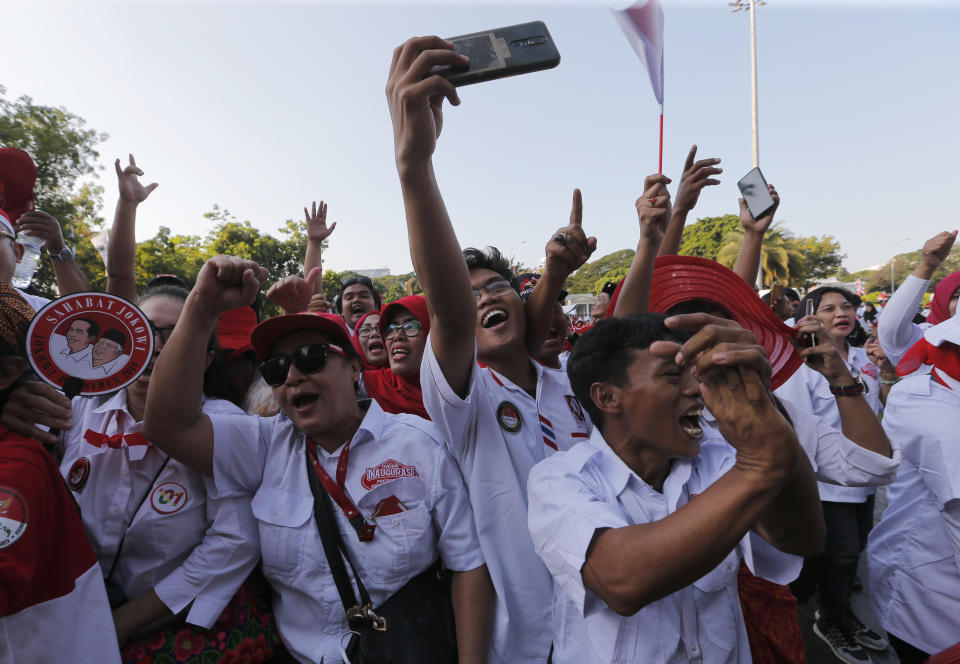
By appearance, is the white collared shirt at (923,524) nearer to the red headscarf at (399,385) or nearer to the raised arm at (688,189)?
the raised arm at (688,189)

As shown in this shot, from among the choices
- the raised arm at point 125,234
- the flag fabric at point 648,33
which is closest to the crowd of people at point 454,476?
the raised arm at point 125,234

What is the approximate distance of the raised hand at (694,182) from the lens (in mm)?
2973

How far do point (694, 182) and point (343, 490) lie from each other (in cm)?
249

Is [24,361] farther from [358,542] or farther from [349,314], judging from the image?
[349,314]

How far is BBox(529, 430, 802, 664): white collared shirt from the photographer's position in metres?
1.25

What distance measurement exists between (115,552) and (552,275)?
6.23 feet

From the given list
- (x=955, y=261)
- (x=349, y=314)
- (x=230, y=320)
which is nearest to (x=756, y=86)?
(x=349, y=314)

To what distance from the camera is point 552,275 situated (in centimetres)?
229

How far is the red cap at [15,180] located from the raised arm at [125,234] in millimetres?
450

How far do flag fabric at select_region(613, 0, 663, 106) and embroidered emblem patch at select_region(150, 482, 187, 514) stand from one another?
2.71 m

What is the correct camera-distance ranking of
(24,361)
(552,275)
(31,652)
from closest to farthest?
(31,652)
(24,361)
(552,275)

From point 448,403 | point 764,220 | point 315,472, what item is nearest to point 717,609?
point 448,403

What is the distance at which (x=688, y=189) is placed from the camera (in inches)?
118

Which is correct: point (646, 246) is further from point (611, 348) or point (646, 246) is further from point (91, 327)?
point (91, 327)
